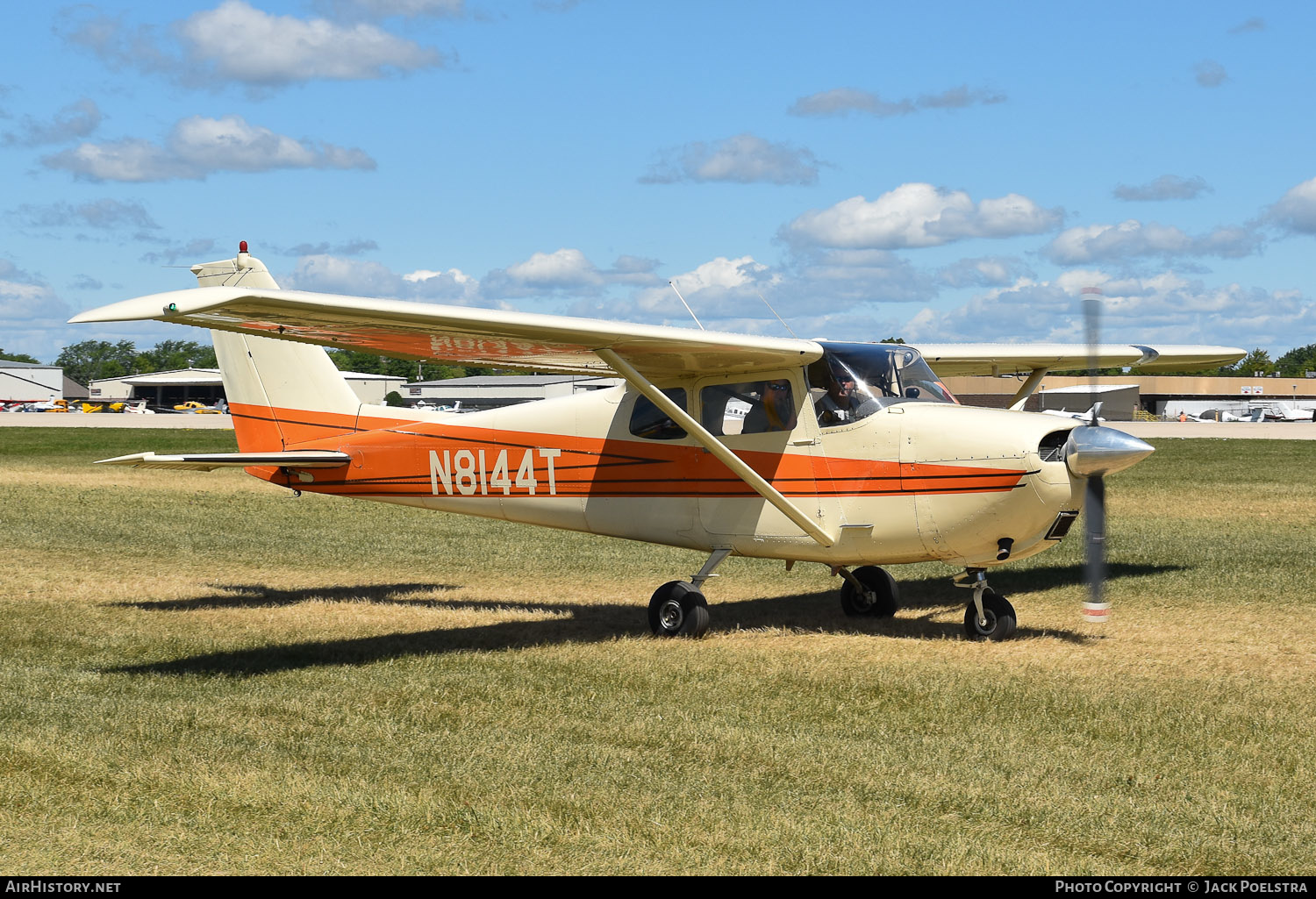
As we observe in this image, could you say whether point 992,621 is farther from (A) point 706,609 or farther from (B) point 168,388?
(B) point 168,388

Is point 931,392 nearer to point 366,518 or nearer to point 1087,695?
point 1087,695

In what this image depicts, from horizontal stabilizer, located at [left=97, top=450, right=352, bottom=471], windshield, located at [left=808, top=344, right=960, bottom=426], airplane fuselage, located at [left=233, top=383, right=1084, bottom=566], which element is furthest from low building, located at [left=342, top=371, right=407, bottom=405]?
windshield, located at [left=808, top=344, right=960, bottom=426]

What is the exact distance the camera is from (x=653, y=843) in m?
5.38

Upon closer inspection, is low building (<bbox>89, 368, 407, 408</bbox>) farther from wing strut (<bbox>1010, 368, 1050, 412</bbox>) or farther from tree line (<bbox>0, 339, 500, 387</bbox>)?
wing strut (<bbox>1010, 368, 1050, 412</bbox>)

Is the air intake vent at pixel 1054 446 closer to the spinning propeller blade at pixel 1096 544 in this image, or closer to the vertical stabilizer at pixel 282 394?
the spinning propeller blade at pixel 1096 544

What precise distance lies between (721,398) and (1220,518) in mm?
13207

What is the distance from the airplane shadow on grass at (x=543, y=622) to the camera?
9664mm

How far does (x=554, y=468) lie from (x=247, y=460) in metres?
3.14

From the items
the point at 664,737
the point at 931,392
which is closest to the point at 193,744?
the point at 664,737

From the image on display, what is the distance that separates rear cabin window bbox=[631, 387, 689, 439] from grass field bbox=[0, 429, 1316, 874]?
5.88ft

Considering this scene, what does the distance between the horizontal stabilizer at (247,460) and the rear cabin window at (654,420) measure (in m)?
3.24

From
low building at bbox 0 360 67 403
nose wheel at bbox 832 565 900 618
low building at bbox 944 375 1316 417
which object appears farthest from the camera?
low building at bbox 0 360 67 403

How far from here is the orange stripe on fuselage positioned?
1016cm

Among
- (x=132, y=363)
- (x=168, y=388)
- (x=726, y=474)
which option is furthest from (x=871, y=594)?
(x=132, y=363)
